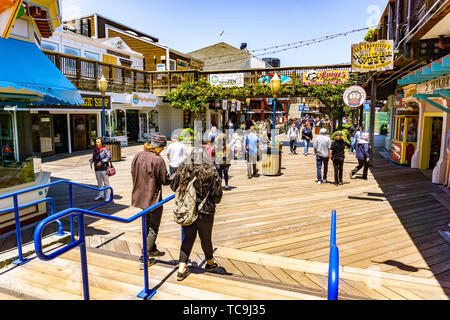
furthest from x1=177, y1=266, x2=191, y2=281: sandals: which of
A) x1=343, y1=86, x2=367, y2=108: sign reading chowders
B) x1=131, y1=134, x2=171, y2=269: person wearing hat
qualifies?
x1=343, y1=86, x2=367, y2=108: sign reading chowders

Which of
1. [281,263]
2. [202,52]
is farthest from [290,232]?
[202,52]

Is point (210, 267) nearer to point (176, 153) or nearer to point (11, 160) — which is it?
point (176, 153)

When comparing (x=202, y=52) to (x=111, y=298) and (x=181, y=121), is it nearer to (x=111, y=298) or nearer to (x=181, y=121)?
(x=181, y=121)

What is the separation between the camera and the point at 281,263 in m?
4.52

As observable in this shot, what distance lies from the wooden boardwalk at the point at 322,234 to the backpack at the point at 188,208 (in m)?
0.96

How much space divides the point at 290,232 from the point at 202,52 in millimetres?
40781

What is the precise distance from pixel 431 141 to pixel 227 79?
11855mm

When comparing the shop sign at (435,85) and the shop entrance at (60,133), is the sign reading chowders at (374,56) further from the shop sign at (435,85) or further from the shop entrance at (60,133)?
the shop entrance at (60,133)

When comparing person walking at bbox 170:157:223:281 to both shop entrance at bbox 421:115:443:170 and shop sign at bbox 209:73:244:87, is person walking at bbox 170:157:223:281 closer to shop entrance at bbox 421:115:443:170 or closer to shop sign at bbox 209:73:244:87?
shop entrance at bbox 421:115:443:170

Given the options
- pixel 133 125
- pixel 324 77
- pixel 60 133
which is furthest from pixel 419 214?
pixel 133 125

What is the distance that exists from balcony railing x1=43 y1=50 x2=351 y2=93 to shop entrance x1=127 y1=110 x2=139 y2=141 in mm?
2089

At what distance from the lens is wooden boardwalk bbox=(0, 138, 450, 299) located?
4.08 metres

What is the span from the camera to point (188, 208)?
3.60 m

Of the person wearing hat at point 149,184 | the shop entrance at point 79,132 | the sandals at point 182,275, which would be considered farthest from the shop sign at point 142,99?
the sandals at point 182,275
